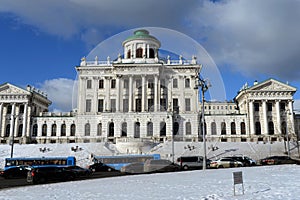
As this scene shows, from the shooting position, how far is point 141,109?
234ft

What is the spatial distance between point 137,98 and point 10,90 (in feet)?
106

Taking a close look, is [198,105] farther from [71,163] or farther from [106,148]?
[71,163]

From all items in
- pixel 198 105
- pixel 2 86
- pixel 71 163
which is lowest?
pixel 71 163

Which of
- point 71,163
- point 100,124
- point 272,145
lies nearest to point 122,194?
point 71,163

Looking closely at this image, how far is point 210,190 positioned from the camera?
16.1 metres

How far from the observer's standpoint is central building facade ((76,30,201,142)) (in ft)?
222

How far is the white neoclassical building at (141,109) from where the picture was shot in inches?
2687

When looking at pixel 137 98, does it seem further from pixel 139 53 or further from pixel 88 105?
pixel 88 105

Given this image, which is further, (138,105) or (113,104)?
(113,104)

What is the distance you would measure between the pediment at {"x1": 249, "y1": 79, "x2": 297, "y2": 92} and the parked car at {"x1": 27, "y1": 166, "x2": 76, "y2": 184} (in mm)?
60365

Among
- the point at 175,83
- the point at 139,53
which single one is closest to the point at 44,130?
the point at 139,53

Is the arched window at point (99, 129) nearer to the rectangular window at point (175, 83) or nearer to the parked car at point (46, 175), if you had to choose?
the rectangular window at point (175, 83)

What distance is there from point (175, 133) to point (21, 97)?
39489 mm

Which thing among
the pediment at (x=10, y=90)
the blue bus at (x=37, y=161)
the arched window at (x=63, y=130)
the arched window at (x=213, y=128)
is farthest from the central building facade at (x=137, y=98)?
the blue bus at (x=37, y=161)
